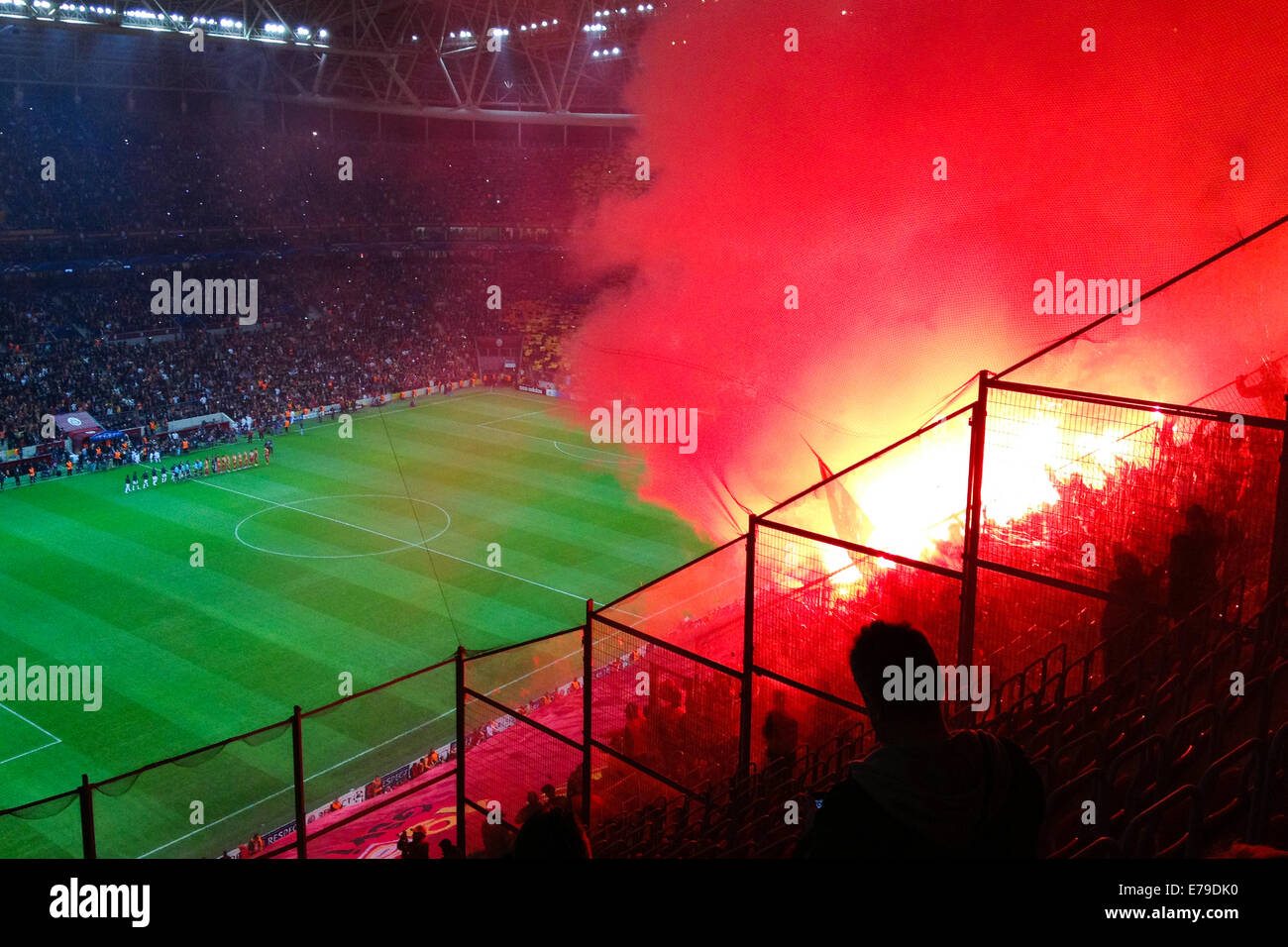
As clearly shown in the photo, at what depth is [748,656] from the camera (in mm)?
8203

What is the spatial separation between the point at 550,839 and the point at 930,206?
13.0m

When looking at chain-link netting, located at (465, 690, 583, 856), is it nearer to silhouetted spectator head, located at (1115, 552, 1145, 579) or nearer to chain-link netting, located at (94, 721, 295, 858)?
chain-link netting, located at (94, 721, 295, 858)

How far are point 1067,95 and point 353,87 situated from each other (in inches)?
1474

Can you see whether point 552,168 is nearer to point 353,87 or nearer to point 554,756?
point 353,87

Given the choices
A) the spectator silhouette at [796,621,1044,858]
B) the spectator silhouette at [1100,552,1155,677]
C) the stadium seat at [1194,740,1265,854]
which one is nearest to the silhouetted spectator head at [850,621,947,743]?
the spectator silhouette at [796,621,1044,858]

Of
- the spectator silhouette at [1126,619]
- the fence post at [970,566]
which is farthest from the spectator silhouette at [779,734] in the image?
the spectator silhouette at [1126,619]

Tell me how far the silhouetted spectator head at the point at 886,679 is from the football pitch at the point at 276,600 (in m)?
7.62

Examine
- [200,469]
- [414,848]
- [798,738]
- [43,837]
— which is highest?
[798,738]

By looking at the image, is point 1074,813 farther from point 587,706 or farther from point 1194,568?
point 587,706

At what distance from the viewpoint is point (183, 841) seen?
13.8 m

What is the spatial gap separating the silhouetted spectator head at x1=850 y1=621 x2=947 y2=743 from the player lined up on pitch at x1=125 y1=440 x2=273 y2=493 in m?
29.8

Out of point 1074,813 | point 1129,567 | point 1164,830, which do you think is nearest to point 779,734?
point 1129,567

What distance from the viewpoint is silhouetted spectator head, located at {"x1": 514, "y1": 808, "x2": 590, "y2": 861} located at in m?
2.54
